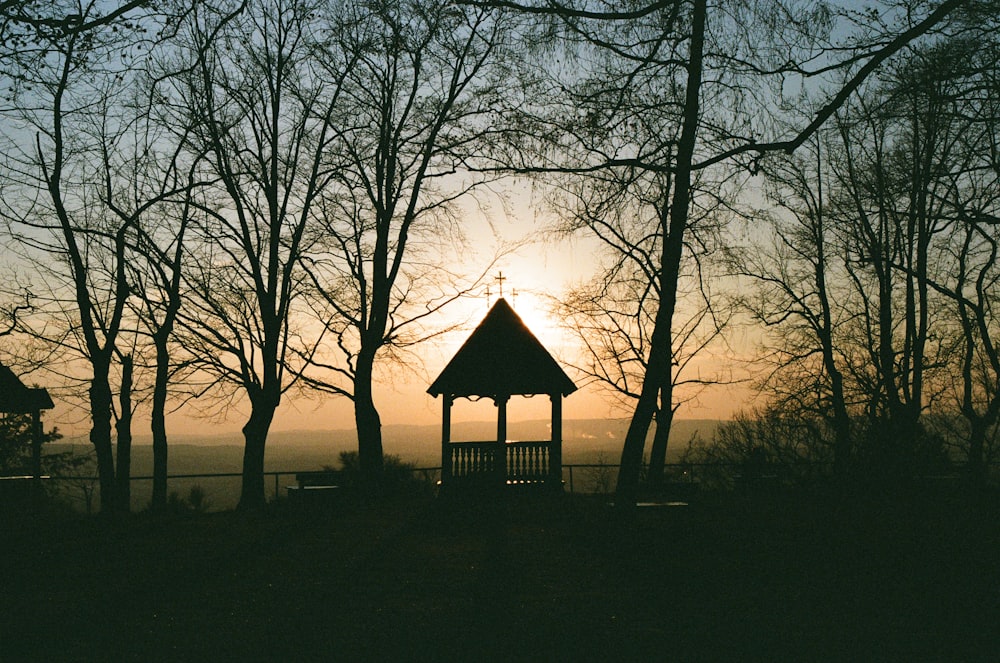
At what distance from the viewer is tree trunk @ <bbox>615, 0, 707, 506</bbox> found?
1027cm

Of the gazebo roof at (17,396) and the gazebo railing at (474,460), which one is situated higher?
the gazebo roof at (17,396)

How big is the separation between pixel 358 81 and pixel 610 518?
11.8 metres

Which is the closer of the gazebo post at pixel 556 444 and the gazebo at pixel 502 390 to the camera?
the gazebo at pixel 502 390

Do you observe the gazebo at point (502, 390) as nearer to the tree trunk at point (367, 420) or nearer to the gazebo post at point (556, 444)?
the gazebo post at point (556, 444)

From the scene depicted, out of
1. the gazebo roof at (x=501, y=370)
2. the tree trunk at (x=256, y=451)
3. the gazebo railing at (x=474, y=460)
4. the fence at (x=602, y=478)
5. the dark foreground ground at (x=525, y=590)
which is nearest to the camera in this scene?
the dark foreground ground at (x=525, y=590)

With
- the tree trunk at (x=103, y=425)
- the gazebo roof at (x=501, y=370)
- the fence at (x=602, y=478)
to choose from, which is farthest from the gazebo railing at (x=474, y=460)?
the tree trunk at (x=103, y=425)

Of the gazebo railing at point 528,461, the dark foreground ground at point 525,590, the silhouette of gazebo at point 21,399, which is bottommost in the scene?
the dark foreground ground at point 525,590

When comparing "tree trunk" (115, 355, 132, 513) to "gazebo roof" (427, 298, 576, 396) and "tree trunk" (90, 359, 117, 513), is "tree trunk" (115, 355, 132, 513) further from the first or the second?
"gazebo roof" (427, 298, 576, 396)

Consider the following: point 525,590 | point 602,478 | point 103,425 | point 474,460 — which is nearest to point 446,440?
point 474,460

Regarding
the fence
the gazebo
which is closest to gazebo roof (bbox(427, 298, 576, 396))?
the gazebo

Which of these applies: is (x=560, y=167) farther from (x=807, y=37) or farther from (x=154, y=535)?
(x=154, y=535)

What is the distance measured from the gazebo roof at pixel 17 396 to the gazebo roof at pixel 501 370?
1078cm

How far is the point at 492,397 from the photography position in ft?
71.2

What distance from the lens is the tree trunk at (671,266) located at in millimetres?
10273
